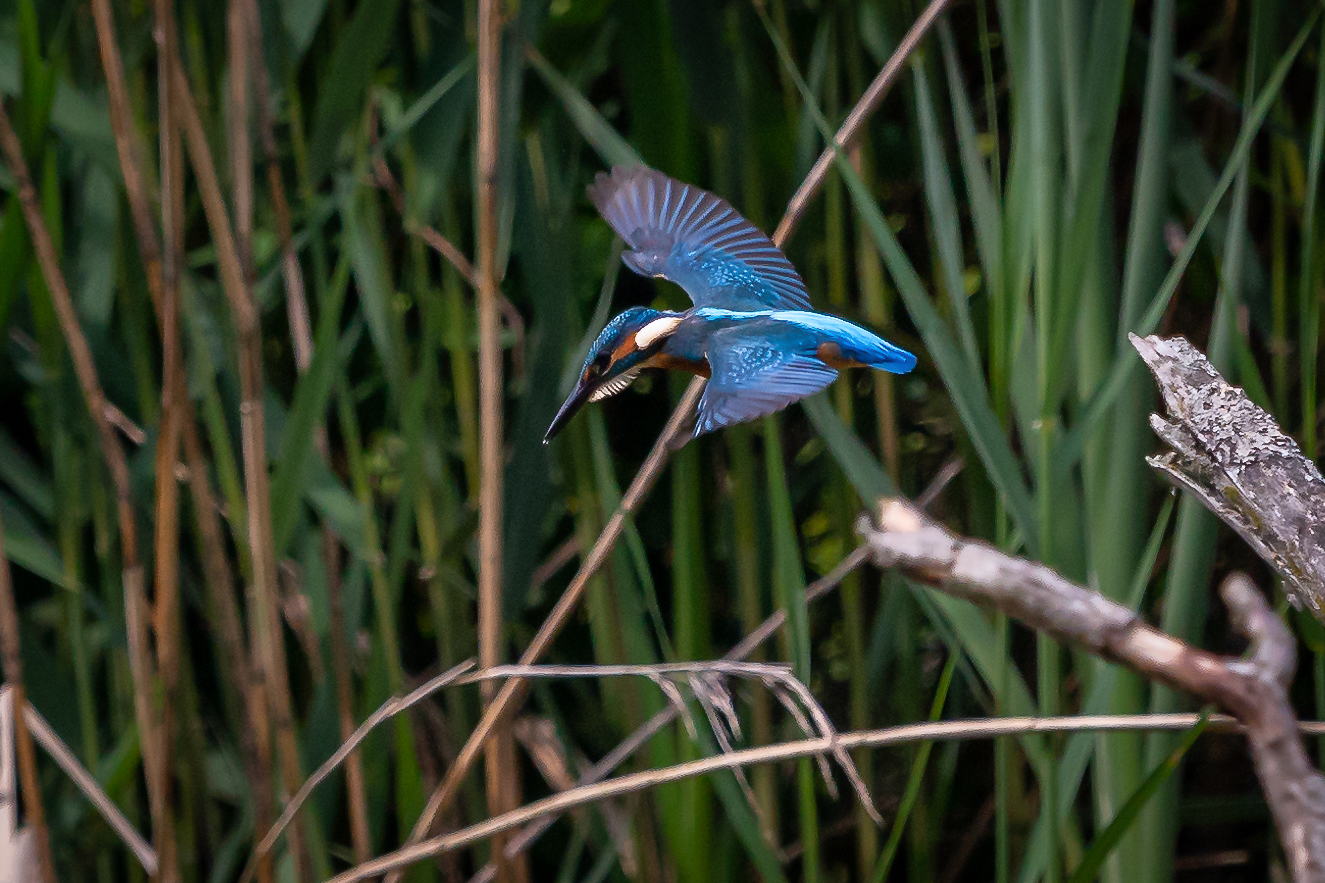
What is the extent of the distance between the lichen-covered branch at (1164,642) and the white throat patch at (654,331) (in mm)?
272

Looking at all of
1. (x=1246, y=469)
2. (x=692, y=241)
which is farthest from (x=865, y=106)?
(x=1246, y=469)

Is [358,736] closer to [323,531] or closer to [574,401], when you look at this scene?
[574,401]

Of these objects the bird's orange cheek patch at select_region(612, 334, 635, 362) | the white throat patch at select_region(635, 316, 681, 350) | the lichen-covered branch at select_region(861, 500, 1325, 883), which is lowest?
the lichen-covered branch at select_region(861, 500, 1325, 883)

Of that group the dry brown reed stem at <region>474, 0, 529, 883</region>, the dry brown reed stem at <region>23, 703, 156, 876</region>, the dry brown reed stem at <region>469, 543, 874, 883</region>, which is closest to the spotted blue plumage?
the dry brown reed stem at <region>474, 0, 529, 883</region>

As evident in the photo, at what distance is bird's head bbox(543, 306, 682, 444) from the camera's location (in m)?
0.61

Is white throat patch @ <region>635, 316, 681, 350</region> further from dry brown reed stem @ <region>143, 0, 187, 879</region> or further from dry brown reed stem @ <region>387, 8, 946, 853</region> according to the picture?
dry brown reed stem @ <region>143, 0, 187, 879</region>

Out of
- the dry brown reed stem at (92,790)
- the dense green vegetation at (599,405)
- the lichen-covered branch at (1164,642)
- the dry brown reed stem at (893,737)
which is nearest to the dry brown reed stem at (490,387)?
the dense green vegetation at (599,405)

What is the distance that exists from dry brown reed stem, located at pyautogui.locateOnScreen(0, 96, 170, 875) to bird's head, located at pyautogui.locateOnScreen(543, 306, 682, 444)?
297 mm

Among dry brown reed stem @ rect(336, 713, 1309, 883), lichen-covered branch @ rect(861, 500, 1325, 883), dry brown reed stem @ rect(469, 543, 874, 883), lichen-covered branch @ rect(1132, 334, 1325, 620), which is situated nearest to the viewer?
lichen-covered branch @ rect(861, 500, 1325, 883)

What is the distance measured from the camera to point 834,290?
0.88m

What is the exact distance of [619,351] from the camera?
62cm

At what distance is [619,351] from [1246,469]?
28 centimetres

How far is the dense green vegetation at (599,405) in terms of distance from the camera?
704 mm

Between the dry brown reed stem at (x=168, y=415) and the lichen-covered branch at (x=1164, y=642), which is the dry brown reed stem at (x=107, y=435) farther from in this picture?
the lichen-covered branch at (x=1164, y=642)
